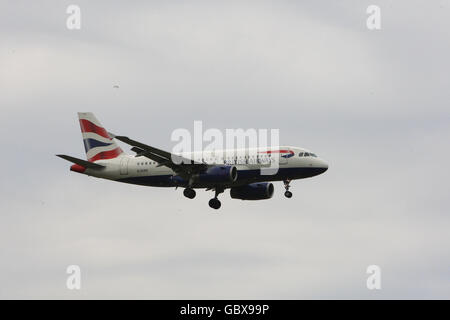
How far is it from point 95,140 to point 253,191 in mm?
15345

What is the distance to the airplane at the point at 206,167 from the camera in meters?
81.6

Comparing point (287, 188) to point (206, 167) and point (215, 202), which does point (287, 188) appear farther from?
point (215, 202)

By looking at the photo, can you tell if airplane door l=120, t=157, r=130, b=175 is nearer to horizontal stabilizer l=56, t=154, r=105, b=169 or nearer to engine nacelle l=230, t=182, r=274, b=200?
horizontal stabilizer l=56, t=154, r=105, b=169

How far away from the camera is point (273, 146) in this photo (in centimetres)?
8300

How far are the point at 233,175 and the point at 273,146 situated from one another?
14.2ft

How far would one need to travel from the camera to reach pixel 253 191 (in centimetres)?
8944

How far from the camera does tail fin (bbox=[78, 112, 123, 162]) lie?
90500 mm

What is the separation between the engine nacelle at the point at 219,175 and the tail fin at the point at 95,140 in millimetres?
11220

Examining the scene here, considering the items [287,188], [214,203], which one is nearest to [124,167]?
[214,203]

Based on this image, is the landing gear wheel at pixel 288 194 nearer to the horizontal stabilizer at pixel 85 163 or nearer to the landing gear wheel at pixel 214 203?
the landing gear wheel at pixel 214 203

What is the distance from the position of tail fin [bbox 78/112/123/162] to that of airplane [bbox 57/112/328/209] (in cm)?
148

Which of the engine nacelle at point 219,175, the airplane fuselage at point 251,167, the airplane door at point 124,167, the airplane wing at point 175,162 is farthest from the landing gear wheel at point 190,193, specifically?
the airplane door at point 124,167
